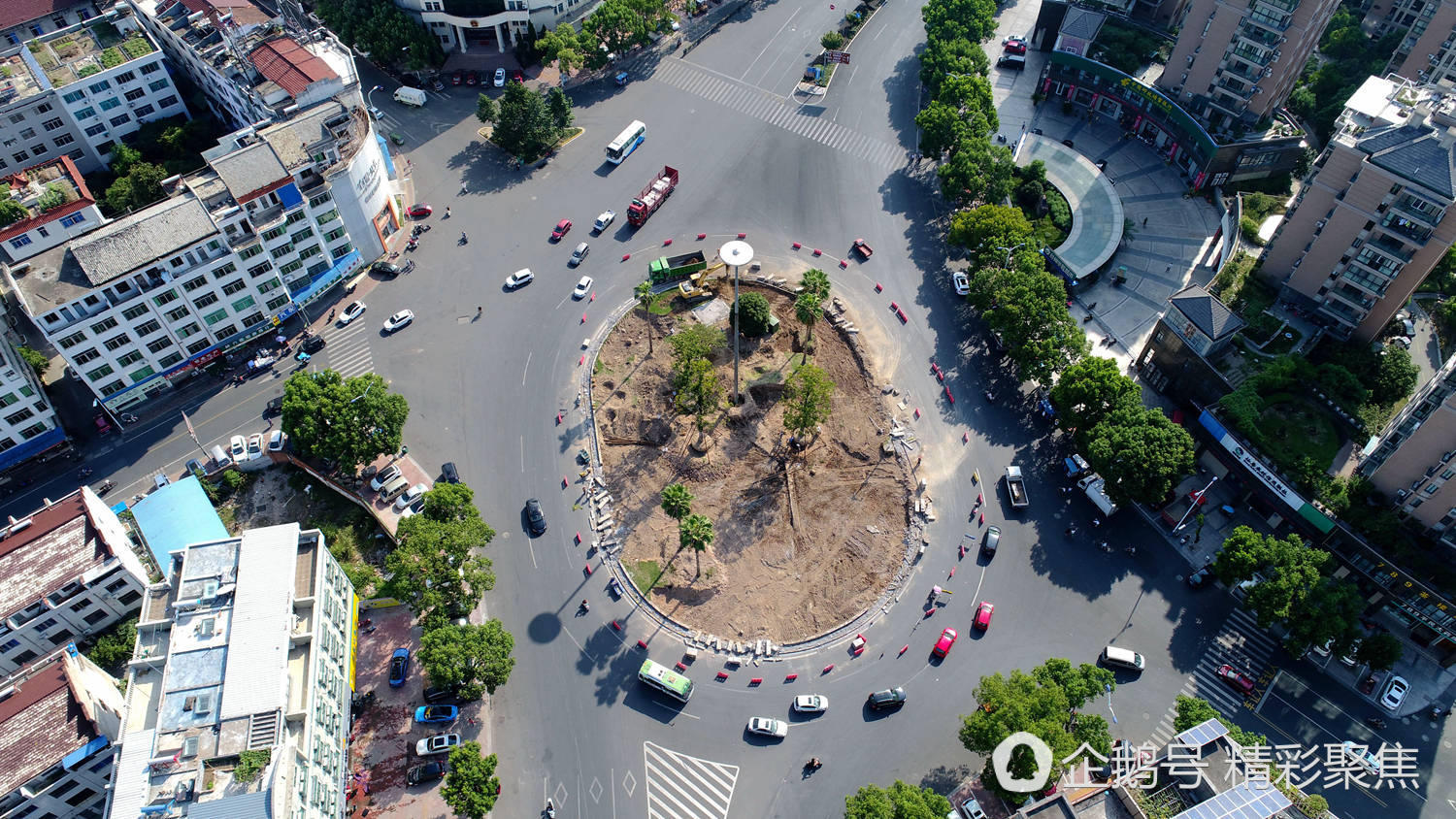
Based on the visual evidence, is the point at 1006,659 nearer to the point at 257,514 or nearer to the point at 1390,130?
the point at 1390,130

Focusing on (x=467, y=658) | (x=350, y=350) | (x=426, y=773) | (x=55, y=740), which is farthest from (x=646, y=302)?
(x=55, y=740)

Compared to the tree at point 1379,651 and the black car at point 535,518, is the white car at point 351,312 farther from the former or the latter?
the tree at point 1379,651

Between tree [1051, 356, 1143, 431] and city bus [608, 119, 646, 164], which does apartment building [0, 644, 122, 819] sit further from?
tree [1051, 356, 1143, 431]

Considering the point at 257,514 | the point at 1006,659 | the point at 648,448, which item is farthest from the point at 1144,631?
the point at 257,514

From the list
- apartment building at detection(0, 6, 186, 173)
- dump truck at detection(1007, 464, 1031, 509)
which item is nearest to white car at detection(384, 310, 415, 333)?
apartment building at detection(0, 6, 186, 173)

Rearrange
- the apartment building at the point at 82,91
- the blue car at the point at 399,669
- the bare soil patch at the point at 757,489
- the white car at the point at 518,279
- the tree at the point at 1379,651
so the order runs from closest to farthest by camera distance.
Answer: the tree at the point at 1379,651
the blue car at the point at 399,669
the bare soil patch at the point at 757,489
the white car at the point at 518,279
the apartment building at the point at 82,91

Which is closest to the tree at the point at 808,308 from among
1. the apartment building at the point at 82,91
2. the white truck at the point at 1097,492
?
the white truck at the point at 1097,492

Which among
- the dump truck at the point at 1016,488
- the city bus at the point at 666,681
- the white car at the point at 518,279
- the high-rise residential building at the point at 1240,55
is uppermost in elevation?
the high-rise residential building at the point at 1240,55
